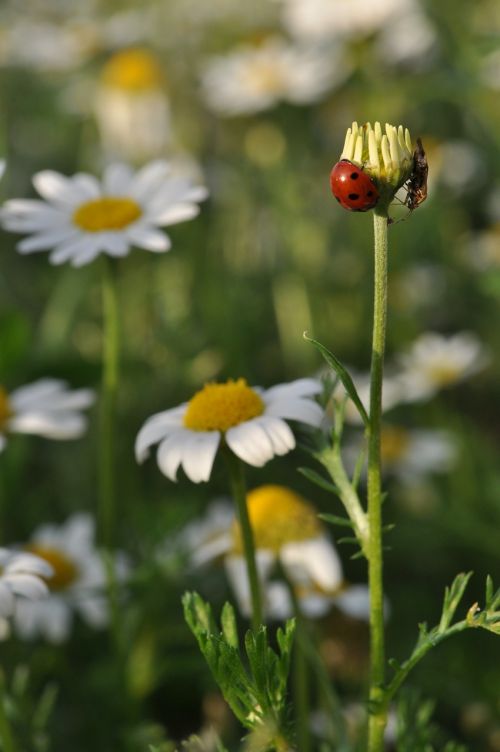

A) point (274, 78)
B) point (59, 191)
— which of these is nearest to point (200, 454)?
point (59, 191)

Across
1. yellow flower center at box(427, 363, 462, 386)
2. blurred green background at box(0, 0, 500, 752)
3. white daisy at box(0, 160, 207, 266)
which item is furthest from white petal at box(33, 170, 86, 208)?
yellow flower center at box(427, 363, 462, 386)

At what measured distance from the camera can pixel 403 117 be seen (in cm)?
455

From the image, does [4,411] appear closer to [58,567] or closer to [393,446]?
[58,567]

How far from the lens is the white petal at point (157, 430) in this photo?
1411 mm

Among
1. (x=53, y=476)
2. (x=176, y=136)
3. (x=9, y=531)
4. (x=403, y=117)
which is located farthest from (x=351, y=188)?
(x=403, y=117)

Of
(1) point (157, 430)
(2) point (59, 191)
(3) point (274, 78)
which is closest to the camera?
(1) point (157, 430)

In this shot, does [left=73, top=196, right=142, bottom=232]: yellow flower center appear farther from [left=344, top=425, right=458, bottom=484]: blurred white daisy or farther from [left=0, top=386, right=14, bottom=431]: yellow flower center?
[left=344, top=425, right=458, bottom=484]: blurred white daisy

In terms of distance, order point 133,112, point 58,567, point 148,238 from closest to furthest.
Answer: point 148,238, point 58,567, point 133,112

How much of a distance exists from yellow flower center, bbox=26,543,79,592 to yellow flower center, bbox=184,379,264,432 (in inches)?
25.3

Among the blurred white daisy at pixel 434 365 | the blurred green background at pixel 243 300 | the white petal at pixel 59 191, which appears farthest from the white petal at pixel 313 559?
the blurred white daisy at pixel 434 365

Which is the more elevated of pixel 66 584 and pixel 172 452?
pixel 172 452

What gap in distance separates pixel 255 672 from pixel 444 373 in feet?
5.76

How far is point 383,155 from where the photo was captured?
109cm

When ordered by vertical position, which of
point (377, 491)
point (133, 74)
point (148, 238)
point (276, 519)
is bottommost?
point (276, 519)
